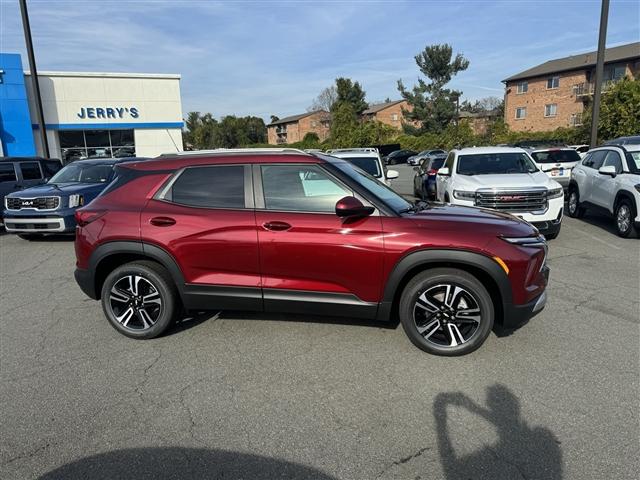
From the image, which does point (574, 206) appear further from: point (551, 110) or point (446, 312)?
point (551, 110)

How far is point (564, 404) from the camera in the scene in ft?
10.2

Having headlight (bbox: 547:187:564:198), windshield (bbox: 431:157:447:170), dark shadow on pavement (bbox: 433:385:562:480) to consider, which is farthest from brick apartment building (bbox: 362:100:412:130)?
dark shadow on pavement (bbox: 433:385:562:480)

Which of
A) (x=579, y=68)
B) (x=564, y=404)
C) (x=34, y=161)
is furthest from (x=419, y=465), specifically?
(x=579, y=68)

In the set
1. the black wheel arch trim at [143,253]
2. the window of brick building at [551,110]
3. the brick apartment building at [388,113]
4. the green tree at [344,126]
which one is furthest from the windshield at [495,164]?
the brick apartment building at [388,113]

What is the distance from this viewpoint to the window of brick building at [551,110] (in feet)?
162

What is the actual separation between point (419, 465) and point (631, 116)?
26138mm

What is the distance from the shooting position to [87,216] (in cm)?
431

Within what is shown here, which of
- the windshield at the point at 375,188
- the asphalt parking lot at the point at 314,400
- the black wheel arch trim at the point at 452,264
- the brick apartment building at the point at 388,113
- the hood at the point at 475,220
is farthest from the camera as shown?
the brick apartment building at the point at 388,113

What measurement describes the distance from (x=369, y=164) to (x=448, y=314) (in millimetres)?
6330

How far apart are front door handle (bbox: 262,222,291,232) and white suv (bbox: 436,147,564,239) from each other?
5.03 meters

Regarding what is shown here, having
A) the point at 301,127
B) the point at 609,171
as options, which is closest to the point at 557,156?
the point at 609,171

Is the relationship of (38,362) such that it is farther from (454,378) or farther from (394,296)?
(454,378)

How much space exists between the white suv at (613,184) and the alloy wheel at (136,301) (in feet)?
27.3

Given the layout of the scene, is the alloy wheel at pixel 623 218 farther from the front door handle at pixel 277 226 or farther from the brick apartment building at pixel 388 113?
the brick apartment building at pixel 388 113
